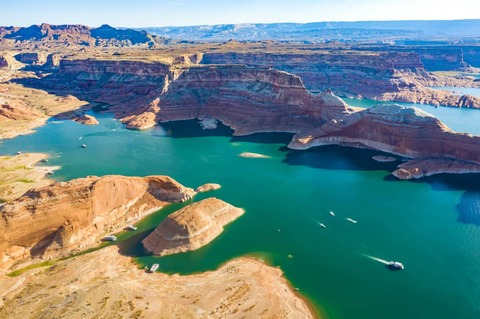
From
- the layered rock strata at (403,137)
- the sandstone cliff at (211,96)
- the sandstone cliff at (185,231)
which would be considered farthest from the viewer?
the sandstone cliff at (211,96)

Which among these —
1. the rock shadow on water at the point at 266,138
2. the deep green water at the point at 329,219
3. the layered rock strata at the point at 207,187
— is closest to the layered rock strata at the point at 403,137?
the deep green water at the point at 329,219

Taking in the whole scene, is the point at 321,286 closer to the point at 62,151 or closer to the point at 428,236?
the point at 428,236

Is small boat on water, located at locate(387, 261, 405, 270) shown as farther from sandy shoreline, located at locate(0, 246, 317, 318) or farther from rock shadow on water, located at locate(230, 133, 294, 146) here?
rock shadow on water, located at locate(230, 133, 294, 146)

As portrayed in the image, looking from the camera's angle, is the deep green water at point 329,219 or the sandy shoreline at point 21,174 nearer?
the deep green water at point 329,219

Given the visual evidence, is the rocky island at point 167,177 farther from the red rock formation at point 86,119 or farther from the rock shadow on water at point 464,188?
the rock shadow on water at point 464,188

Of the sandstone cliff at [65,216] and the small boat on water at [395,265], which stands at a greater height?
the sandstone cliff at [65,216]

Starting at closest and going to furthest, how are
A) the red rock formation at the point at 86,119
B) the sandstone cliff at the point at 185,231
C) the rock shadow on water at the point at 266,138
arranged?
the sandstone cliff at the point at 185,231 → the rock shadow on water at the point at 266,138 → the red rock formation at the point at 86,119

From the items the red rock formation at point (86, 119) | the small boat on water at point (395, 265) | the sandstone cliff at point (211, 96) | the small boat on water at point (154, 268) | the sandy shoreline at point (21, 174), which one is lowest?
the small boat on water at point (395, 265)
